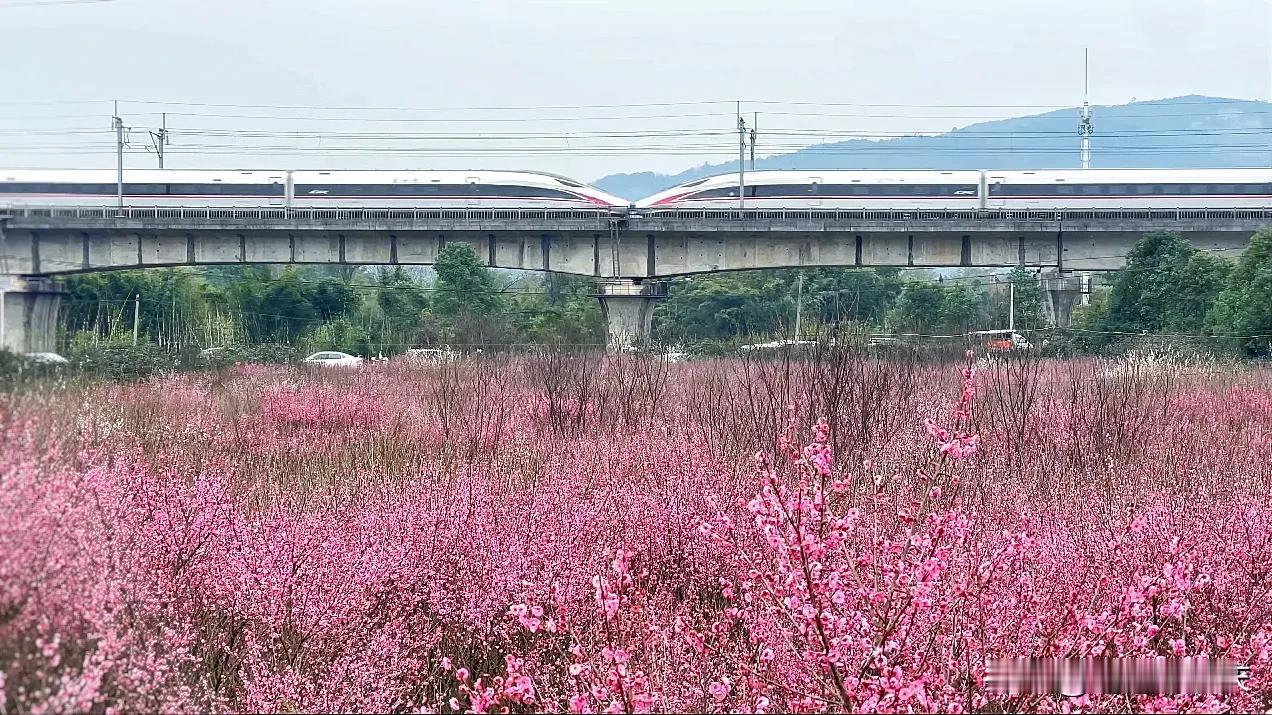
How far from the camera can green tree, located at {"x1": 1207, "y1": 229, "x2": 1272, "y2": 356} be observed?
16.3 m

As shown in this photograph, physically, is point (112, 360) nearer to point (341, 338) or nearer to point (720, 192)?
point (341, 338)

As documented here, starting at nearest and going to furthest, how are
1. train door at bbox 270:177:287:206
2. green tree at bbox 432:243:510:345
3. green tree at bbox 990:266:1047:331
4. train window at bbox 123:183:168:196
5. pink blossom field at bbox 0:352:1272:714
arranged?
pink blossom field at bbox 0:352:1272:714
green tree at bbox 432:243:510:345
green tree at bbox 990:266:1047:331
train window at bbox 123:183:168:196
train door at bbox 270:177:287:206

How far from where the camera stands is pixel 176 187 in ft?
106

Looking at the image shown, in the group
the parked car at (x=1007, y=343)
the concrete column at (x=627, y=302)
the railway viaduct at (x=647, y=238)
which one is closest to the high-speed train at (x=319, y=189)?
the railway viaduct at (x=647, y=238)

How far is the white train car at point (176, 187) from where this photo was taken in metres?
31.8

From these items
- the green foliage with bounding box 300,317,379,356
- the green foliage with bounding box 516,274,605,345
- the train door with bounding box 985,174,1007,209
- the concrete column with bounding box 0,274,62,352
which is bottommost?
the green foliage with bounding box 300,317,379,356

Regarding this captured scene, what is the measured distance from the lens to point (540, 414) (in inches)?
370

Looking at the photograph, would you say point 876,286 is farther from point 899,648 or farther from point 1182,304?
point 899,648

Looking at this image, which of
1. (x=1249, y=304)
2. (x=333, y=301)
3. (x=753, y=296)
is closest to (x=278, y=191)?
(x=333, y=301)

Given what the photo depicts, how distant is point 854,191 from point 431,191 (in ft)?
39.3

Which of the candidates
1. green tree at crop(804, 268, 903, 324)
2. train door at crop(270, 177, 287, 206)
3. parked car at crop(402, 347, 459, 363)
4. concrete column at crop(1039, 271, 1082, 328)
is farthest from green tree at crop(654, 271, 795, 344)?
parked car at crop(402, 347, 459, 363)

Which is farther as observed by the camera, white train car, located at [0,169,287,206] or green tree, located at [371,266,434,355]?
white train car, located at [0,169,287,206]

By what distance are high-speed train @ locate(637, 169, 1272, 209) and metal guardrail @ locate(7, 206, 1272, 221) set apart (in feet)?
4.59

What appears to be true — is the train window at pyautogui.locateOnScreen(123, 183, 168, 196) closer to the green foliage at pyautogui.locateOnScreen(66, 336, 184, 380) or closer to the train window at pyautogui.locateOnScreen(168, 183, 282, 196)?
the train window at pyautogui.locateOnScreen(168, 183, 282, 196)
